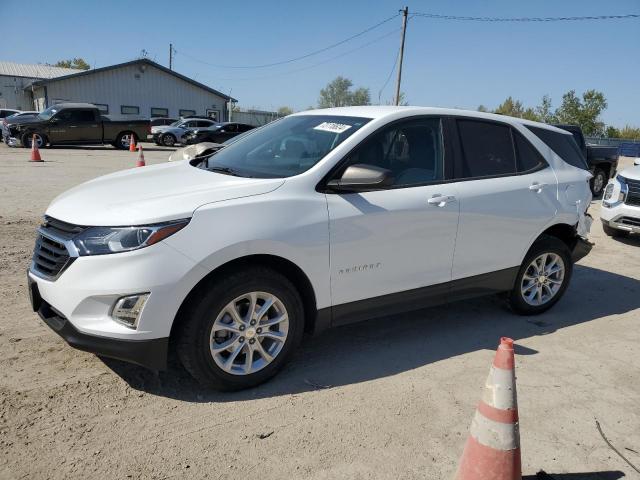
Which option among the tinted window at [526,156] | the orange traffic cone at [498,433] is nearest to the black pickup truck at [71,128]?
the tinted window at [526,156]

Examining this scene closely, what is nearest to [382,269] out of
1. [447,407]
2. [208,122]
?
[447,407]

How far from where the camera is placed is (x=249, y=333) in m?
3.31

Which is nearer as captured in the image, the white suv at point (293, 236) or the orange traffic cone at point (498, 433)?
the orange traffic cone at point (498, 433)

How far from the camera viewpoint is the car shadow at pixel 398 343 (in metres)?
3.47

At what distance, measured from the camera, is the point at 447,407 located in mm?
3346

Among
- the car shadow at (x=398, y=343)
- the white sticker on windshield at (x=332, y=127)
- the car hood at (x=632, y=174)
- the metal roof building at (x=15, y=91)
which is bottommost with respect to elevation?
the car shadow at (x=398, y=343)

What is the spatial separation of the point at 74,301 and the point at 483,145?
329 centimetres

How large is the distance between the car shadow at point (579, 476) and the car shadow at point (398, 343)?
122cm

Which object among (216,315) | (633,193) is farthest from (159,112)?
(216,315)

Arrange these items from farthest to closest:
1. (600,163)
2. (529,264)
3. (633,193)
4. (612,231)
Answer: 1. (600,163)
2. (612,231)
3. (633,193)
4. (529,264)

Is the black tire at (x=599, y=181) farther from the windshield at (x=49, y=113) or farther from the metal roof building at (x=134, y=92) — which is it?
the metal roof building at (x=134, y=92)

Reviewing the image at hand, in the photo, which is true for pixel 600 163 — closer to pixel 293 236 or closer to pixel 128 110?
pixel 293 236

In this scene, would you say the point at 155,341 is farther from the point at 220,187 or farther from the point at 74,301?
the point at 220,187

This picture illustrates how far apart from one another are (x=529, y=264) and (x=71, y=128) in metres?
21.0
